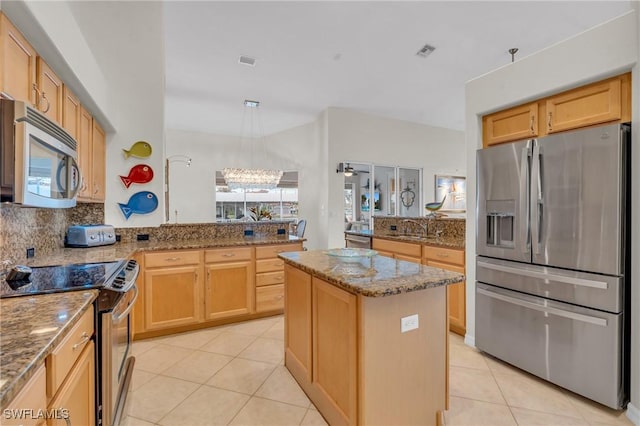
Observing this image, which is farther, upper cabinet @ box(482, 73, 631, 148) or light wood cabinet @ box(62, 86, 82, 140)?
light wood cabinet @ box(62, 86, 82, 140)

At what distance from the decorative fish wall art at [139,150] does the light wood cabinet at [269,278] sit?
5.34ft

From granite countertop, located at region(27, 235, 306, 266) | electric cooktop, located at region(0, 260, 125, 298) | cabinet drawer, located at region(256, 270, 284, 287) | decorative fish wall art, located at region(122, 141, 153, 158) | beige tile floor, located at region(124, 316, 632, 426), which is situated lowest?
beige tile floor, located at region(124, 316, 632, 426)

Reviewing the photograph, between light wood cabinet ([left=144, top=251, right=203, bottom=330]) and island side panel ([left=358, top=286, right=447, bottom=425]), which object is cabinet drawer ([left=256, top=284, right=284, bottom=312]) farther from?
island side panel ([left=358, top=286, right=447, bottom=425])

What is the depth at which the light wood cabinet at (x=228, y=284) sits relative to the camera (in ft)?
10.4

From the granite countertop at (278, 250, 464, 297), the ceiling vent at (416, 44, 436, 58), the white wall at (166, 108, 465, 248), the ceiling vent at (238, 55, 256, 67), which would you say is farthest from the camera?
the white wall at (166, 108, 465, 248)

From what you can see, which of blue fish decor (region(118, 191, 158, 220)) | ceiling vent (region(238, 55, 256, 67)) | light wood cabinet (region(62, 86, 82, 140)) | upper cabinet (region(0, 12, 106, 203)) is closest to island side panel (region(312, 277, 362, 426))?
upper cabinet (region(0, 12, 106, 203))

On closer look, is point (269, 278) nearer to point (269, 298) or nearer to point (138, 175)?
point (269, 298)

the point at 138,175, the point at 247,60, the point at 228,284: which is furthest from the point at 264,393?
the point at 247,60

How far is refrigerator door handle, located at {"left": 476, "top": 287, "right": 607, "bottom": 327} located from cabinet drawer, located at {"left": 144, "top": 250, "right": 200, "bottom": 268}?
2.71 meters

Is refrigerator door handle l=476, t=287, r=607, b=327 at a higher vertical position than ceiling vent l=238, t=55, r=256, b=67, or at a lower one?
lower

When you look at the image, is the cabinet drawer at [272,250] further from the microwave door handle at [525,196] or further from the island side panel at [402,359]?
the microwave door handle at [525,196]

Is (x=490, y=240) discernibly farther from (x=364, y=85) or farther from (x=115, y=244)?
(x=115, y=244)

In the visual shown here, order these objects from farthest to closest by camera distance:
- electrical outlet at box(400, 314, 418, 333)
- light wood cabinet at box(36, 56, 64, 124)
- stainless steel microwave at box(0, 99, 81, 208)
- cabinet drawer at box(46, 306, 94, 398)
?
light wood cabinet at box(36, 56, 64, 124) → electrical outlet at box(400, 314, 418, 333) → stainless steel microwave at box(0, 99, 81, 208) → cabinet drawer at box(46, 306, 94, 398)

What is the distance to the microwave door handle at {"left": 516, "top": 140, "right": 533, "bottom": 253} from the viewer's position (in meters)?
2.26
